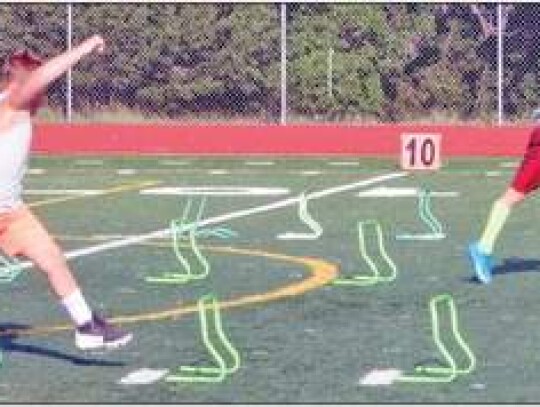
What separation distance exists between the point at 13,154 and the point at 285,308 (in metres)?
3.08

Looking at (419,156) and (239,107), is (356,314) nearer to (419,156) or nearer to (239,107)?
(419,156)

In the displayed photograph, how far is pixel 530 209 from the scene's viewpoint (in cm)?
2092

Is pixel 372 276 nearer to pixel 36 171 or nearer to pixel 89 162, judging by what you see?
pixel 36 171

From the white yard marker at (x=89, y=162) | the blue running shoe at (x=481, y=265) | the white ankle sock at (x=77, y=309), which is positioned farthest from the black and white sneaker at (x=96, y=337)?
the white yard marker at (x=89, y=162)

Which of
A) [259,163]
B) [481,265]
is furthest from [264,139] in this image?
[481,265]

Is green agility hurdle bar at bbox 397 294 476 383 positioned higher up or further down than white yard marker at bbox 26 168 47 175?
further down

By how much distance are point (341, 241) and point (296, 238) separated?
55cm

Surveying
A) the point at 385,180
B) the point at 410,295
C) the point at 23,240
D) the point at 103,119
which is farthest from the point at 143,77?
the point at 23,240

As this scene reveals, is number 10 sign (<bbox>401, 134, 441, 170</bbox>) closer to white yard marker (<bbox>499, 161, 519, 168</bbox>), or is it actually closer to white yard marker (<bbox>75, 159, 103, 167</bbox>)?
white yard marker (<bbox>499, 161, 519, 168</bbox>)

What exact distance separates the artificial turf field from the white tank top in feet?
3.11

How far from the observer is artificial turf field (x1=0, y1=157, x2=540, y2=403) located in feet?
30.5

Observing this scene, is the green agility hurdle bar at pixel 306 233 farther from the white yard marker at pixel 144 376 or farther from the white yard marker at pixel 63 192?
the white yard marker at pixel 144 376

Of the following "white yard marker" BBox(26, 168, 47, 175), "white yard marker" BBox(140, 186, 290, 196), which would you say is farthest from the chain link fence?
"white yard marker" BBox(140, 186, 290, 196)

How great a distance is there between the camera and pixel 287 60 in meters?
35.0
